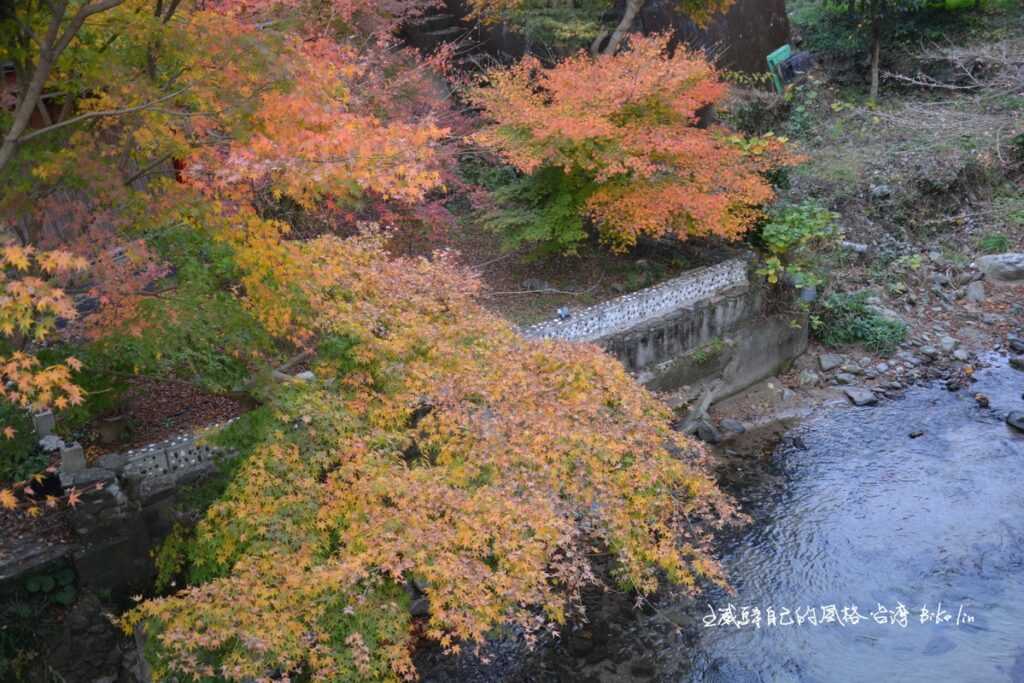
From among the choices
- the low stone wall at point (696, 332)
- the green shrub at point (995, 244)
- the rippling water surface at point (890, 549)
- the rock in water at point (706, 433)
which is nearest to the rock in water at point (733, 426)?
the rock in water at point (706, 433)

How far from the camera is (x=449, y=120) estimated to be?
18.0 meters

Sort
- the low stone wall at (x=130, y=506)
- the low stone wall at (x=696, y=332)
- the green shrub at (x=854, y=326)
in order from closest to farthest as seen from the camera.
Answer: the low stone wall at (x=130, y=506) < the low stone wall at (x=696, y=332) < the green shrub at (x=854, y=326)

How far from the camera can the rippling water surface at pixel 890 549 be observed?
10484mm

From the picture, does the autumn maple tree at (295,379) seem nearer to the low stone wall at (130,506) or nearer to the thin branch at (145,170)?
the thin branch at (145,170)

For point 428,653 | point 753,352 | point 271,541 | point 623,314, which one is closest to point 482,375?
point 271,541

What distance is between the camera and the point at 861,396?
1698 centimetres

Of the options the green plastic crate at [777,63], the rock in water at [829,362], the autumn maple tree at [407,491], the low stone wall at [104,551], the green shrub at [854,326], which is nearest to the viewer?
the autumn maple tree at [407,491]

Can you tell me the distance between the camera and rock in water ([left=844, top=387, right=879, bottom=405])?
16891 millimetres

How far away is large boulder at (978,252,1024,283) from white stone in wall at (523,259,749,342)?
8070mm

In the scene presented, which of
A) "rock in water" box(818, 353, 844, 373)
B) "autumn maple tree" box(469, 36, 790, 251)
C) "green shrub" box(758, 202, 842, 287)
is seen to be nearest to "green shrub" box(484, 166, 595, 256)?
"autumn maple tree" box(469, 36, 790, 251)

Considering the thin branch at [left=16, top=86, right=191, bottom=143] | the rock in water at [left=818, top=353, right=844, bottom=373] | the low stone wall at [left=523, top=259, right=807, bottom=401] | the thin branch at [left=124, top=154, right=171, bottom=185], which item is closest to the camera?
the thin branch at [left=16, top=86, right=191, bottom=143]

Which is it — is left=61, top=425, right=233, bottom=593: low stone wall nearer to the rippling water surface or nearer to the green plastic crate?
the rippling water surface

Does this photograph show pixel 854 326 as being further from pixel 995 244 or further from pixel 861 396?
pixel 995 244

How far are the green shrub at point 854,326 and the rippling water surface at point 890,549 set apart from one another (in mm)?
1929
